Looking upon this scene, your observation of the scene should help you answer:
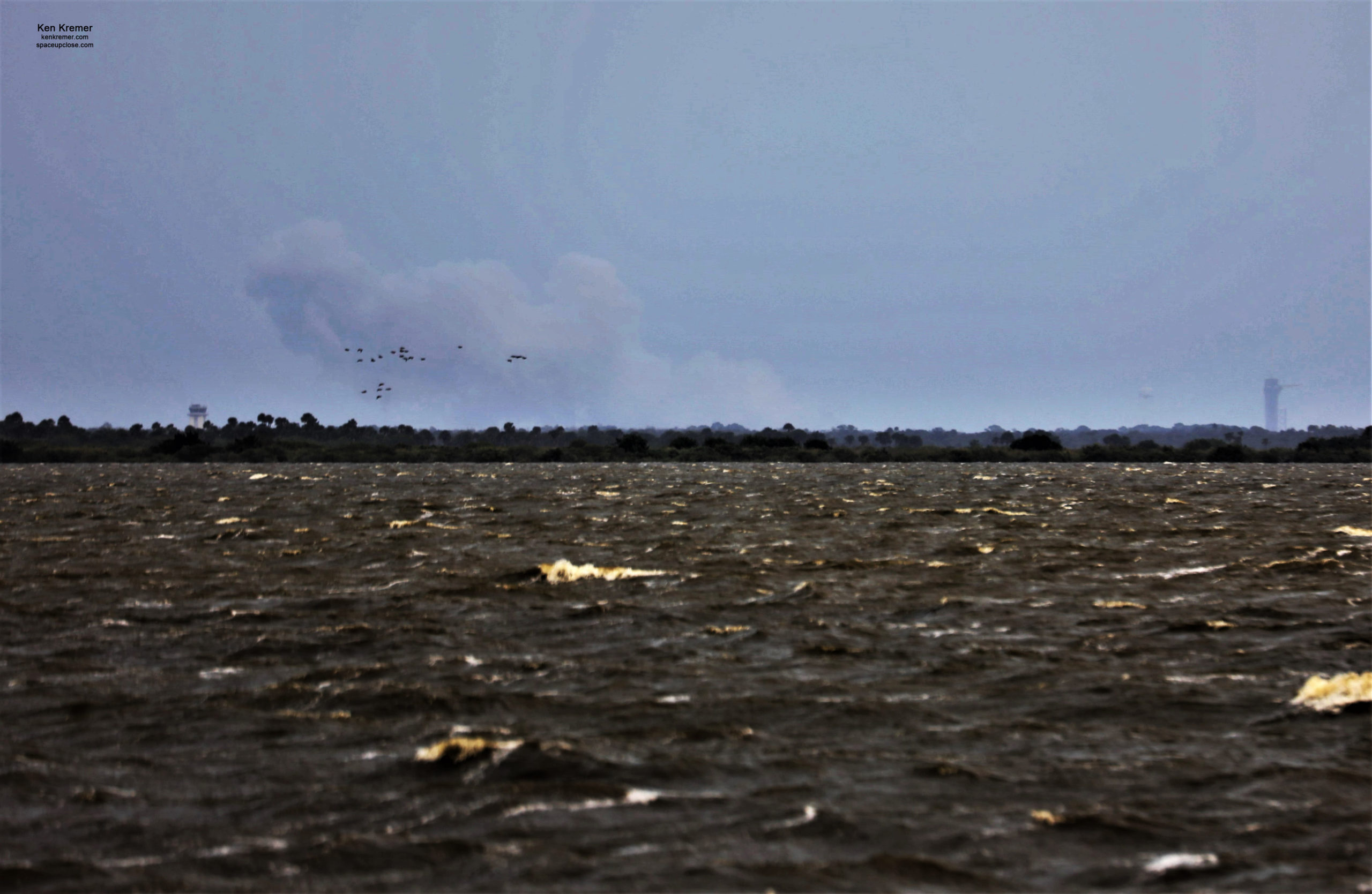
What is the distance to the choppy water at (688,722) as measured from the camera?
30.1 feet

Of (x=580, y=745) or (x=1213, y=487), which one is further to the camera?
(x=1213, y=487)

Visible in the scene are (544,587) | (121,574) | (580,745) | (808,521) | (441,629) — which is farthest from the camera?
(808,521)

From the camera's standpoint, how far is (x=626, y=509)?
56.2 metres

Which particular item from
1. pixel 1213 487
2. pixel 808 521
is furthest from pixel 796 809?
pixel 1213 487

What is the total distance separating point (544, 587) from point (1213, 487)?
77.2 metres

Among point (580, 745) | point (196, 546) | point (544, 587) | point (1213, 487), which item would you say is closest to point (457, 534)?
point (196, 546)

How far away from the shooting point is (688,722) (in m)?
13.4

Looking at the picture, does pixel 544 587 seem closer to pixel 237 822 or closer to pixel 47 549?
pixel 237 822

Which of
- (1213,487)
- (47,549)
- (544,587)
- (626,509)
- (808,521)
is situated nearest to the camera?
(544,587)

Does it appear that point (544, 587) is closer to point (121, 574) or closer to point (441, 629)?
point (441, 629)

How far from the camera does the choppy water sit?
9180 millimetres

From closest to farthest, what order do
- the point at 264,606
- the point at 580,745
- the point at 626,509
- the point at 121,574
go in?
1. the point at 580,745
2. the point at 264,606
3. the point at 121,574
4. the point at 626,509

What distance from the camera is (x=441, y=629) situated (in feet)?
64.7

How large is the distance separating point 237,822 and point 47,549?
30.4 meters
